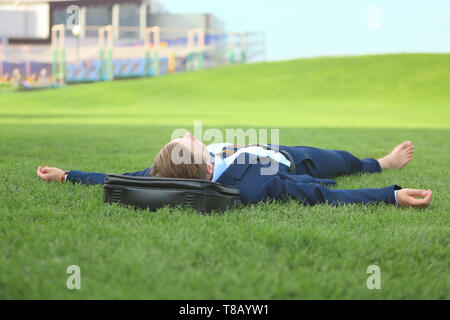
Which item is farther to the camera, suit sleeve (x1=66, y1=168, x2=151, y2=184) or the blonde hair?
suit sleeve (x1=66, y1=168, x2=151, y2=184)

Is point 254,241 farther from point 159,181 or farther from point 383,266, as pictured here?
point 159,181

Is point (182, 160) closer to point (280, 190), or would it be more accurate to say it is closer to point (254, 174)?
point (254, 174)

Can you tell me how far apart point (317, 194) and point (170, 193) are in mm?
820

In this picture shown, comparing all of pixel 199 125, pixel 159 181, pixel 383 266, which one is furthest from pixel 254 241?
pixel 199 125

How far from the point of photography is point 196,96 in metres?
20.7

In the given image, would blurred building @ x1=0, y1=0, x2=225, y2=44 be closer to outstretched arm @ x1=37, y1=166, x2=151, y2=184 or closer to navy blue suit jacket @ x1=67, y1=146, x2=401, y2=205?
outstretched arm @ x1=37, y1=166, x2=151, y2=184

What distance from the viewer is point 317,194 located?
96.9 inches

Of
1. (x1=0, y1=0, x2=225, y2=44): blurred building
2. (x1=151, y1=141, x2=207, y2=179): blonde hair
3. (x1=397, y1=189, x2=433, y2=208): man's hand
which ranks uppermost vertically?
(x1=0, y1=0, x2=225, y2=44): blurred building

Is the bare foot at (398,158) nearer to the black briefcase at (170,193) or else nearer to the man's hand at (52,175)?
the black briefcase at (170,193)

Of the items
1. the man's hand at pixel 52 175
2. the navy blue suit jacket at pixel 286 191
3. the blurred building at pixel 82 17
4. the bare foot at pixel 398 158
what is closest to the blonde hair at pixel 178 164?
the navy blue suit jacket at pixel 286 191

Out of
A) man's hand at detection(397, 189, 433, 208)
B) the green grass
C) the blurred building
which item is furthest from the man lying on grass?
the blurred building

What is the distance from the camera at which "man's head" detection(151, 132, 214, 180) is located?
7.83ft

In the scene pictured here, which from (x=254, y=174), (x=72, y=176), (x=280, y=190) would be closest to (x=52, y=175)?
(x=72, y=176)
